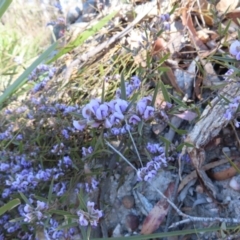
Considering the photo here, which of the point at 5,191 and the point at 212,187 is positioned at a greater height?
the point at 5,191

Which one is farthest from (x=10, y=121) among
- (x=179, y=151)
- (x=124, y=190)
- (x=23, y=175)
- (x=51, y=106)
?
(x=179, y=151)

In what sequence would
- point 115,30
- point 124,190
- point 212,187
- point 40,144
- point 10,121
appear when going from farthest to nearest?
point 115,30
point 10,121
point 40,144
point 124,190
point 212,187

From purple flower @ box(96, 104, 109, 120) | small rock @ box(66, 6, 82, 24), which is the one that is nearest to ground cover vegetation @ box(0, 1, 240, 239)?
purple flower @ box(96, 104, 109, 120)

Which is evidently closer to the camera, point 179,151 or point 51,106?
point 179,151

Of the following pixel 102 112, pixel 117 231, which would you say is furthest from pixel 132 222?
pixel 102 112

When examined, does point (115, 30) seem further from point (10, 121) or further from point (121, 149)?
point (121, 149)

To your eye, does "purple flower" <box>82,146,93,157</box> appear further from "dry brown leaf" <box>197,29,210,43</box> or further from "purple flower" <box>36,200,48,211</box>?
"dry brown leaf" <box>197,29,210,43</box>

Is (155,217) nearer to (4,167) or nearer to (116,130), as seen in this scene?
(116,130)

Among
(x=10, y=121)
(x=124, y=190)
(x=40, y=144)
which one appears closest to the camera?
(x=124, y=190)
